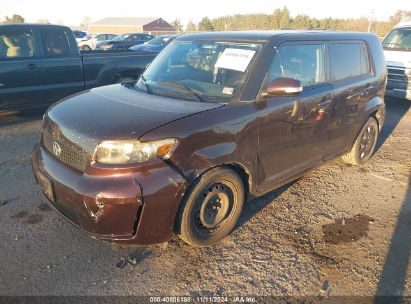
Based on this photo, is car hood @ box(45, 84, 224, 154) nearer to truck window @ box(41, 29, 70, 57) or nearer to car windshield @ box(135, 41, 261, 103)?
car windshield @ box(135, 41, 261, 103)

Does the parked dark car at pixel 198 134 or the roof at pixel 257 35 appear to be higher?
the roof at pixel 257 35

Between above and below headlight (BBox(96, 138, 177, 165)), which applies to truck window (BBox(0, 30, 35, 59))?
above

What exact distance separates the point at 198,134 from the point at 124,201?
0.76 m

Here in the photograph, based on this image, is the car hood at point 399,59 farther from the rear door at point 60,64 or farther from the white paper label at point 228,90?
the rear door at point 60,64

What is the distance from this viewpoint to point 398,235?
138 inches

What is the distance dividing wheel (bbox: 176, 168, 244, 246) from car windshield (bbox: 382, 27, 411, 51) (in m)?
8.30

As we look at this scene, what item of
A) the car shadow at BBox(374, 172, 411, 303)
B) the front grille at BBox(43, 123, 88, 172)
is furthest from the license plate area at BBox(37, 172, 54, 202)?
the car shadow at BBox(374, 172, 411, 303)

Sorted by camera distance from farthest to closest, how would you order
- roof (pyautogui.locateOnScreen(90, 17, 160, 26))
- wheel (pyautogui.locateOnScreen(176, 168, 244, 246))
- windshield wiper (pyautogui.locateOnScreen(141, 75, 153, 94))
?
roof (pyautogui.locateOnScreen(90, 17, 160, 26))
windshield wiper (pyautogui.locateOnScreen(141, 75, 153, 94))
wheel (pyautogui.locateOnScreen(176, 168, 244, 246))

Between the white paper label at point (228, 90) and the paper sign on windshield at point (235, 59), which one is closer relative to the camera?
the white paper label at point (228, 90)

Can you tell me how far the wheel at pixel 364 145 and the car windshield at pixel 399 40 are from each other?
17.4 ft

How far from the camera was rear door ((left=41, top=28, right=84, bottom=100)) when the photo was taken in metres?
6.67

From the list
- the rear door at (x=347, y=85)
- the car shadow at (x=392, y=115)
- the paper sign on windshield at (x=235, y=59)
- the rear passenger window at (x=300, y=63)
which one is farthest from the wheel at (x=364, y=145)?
the paper sign on windshield at (x=235, y=59)

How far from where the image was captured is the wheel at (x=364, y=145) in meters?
4.98

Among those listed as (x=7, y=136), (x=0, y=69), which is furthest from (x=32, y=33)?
(x=7, y=136)
